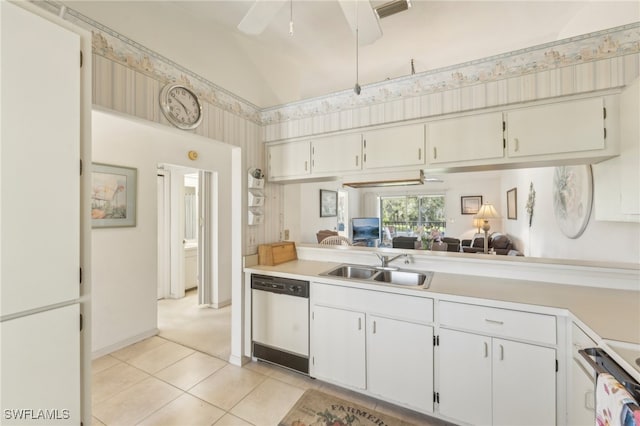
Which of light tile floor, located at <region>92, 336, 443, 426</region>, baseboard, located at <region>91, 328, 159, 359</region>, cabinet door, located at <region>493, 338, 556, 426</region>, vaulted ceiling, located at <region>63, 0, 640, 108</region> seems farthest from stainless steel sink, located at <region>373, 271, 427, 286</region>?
baseboard, located at <region>91, 328, 159, 359</region>

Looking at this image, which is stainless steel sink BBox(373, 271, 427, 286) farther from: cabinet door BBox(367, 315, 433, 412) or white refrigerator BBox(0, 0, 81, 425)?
white refrigerator BBox(0, 0, 81, 425)

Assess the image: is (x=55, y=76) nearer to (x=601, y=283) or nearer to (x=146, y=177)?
(x=146, y=177)

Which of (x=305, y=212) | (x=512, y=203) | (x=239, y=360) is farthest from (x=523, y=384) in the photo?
(x=512, y=203)

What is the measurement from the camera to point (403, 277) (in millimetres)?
2354

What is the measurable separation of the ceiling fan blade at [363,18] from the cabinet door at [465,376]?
1989 mm

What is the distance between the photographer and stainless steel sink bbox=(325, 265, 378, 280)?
2473mm

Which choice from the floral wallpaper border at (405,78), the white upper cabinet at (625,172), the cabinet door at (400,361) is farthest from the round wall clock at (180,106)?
the white upper cabinet at (625,172)

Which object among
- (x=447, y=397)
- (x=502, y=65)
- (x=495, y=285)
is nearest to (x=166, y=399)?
(x=447, y=397)

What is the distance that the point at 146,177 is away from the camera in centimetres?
309

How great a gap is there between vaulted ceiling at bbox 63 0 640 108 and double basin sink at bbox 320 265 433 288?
196 centimetres

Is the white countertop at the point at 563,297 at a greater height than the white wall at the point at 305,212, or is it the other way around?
the white wall at the point at 305,212

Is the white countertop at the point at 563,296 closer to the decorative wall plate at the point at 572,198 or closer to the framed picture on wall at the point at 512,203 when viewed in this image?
the decorative wall plate at the point at 572,198

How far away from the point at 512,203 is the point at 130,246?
697 cm

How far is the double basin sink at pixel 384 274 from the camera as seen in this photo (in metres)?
2.24
